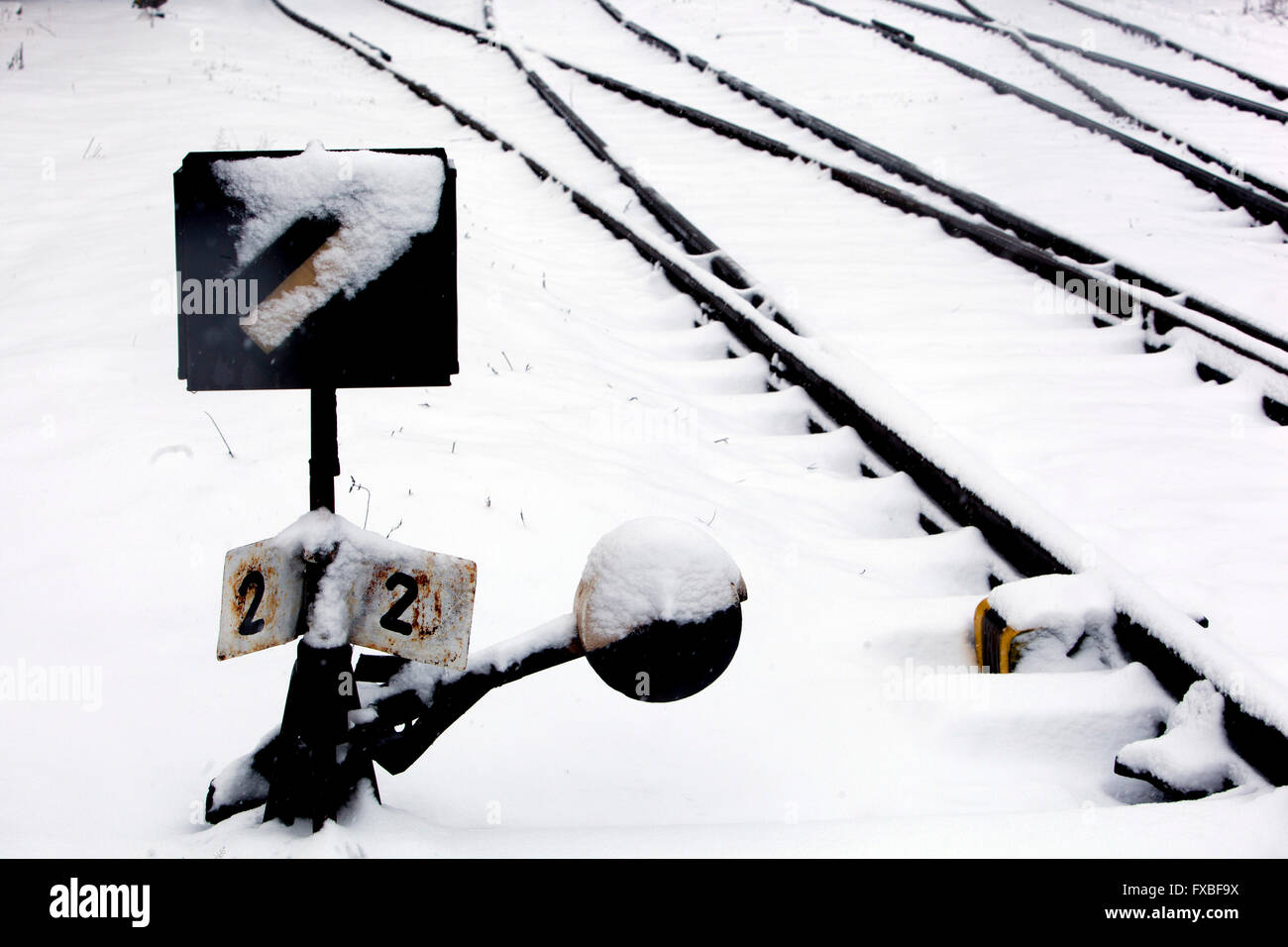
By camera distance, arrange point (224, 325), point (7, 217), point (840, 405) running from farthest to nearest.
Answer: point (7, 217) → point (840, 405) → point (224, 325)

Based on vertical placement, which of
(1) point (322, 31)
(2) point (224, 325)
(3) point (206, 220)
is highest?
(1) point (322, 31)

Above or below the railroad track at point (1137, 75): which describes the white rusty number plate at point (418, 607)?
below

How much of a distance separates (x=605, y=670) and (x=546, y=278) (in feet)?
16.2

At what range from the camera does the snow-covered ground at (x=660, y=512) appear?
192 cm

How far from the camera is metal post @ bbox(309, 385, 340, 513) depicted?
4.67 feet

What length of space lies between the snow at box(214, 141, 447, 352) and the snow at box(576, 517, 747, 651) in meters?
0.51

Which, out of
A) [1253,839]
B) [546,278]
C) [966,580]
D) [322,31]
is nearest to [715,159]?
[546,278]

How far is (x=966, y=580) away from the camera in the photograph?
3.19m

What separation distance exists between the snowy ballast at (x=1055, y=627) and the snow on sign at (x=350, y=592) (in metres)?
1.68

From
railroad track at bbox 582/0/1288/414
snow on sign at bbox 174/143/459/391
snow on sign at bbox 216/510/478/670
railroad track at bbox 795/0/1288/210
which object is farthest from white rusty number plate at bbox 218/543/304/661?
railroad track at bbox 795/0/1288/210

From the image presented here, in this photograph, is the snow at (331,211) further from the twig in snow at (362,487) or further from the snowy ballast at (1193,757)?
the snowy ballast at (1193,757)

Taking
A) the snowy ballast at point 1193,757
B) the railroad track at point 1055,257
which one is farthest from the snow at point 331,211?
the railroad track at point 1055,257

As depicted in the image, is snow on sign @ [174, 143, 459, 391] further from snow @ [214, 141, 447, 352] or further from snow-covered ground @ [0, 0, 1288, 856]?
snow-covered ground @ [0, 0, 1288, 856]
